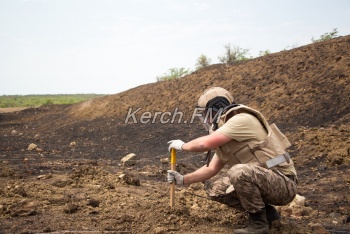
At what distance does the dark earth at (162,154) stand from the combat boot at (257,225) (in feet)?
0.73

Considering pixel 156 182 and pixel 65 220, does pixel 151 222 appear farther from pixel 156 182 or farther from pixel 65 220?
pixel 156 182

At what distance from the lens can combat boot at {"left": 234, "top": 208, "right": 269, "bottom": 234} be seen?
146 inches

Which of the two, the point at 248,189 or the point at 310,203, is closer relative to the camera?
the point at 248,189

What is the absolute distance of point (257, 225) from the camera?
12.2 feet

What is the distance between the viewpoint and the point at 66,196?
5.23m

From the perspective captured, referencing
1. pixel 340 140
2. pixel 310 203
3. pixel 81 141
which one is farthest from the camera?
pixel 81 141

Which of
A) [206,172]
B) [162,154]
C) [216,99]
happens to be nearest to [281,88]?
[162,154]

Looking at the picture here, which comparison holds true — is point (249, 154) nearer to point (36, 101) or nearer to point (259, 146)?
point (259, 146)

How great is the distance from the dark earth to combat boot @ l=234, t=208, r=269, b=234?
0.22 meters

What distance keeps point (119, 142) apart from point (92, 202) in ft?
31.9

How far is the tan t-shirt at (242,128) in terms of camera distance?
3641 millimetres

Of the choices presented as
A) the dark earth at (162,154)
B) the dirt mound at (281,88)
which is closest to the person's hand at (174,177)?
the dark earth at (162,154)

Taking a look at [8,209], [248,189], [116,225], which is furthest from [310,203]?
[8,209]

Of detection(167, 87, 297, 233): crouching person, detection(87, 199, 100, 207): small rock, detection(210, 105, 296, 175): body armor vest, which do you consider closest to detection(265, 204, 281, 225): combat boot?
detection(167, 87, 297, 233): crouching person
